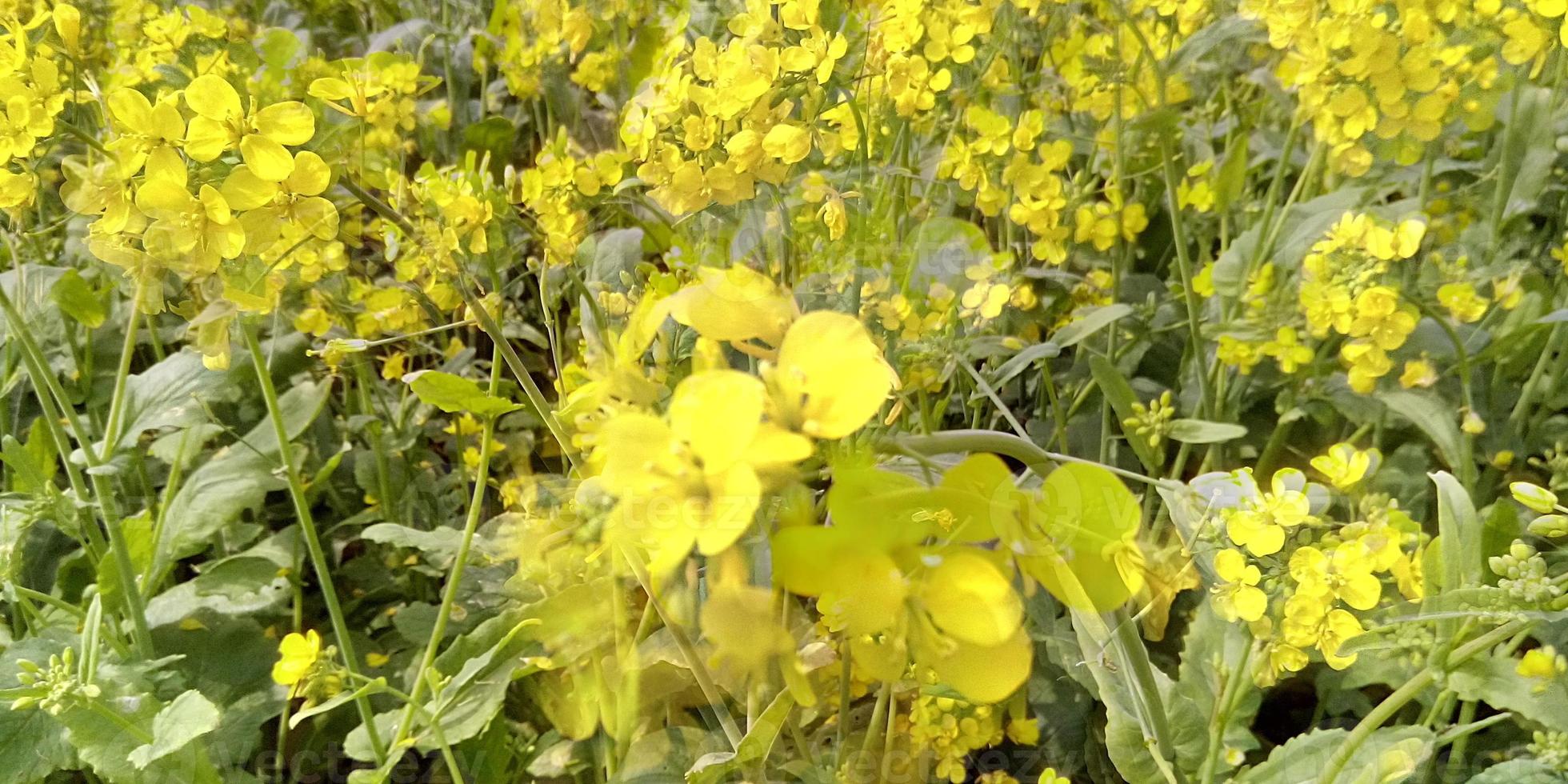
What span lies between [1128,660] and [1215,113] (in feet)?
2.20

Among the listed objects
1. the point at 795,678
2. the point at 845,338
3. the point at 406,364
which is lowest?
the point at 406,364

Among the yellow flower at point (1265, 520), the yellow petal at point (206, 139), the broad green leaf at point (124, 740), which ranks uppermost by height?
the yellow petal at point (206, 139)

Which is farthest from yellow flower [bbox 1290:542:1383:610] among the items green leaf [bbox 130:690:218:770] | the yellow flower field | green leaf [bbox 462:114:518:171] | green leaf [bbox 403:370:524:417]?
green leaf [bbox 462:114:518:171]

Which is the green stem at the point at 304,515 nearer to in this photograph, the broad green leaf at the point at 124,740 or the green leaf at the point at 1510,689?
the broad green leaf at the point at 124,740

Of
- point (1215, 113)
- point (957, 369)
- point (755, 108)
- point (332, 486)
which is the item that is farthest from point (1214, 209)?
point (332, 486)

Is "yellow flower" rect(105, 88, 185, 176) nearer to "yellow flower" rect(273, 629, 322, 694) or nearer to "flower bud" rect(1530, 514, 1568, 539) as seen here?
"yellow flower" rect(273, 629, 322, 694)

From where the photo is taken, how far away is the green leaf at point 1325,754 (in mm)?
461

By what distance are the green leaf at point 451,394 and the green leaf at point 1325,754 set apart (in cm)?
44

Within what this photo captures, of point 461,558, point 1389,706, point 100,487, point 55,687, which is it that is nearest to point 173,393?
point 100,487

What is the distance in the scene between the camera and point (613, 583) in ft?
0.87

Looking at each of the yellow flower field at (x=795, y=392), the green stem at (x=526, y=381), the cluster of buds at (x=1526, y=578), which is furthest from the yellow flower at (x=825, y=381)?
the cluster of buds at (x=1526, y=578)

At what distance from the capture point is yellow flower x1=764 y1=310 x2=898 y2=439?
0.19 metres

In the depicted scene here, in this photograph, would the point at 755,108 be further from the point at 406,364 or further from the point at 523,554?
the point at 406,364

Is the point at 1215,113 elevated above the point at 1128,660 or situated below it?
above
